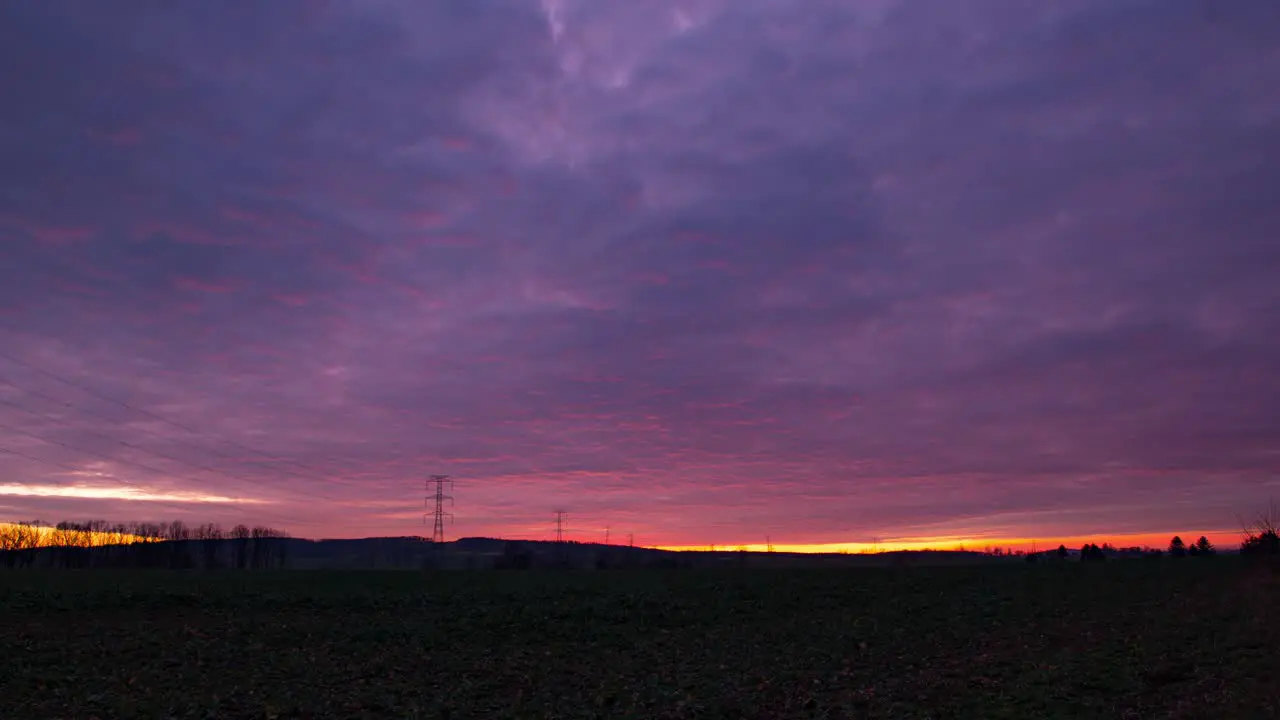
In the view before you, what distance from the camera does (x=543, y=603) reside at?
53.0 metres

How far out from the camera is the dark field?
25750mm

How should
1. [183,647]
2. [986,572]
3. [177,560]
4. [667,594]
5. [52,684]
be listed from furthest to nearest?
[177,560] → [986,572] → [667,594] → [183,647] → [52,684]

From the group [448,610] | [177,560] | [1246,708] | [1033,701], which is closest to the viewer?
[1246,708]

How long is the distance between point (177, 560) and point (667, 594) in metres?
155

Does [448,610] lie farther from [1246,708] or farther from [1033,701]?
[1246,708]

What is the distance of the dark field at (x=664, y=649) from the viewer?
25.8 m

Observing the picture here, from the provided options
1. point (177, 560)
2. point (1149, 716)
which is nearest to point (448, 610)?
point (1149, 716)

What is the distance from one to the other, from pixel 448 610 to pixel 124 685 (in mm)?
22754

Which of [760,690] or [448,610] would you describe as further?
[448,610]

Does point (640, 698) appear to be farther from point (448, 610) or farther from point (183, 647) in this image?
point (448, 610)

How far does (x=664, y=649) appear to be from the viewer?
3938cm

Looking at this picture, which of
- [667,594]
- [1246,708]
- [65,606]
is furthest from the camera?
[667,594]

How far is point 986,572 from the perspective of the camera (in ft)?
213

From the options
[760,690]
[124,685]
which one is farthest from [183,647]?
[760,690]
